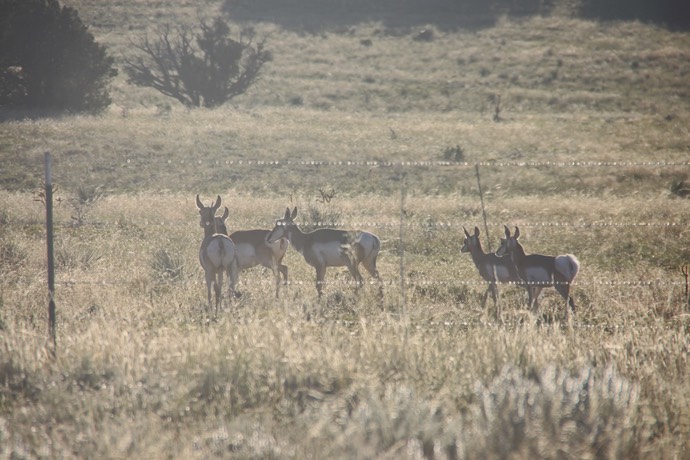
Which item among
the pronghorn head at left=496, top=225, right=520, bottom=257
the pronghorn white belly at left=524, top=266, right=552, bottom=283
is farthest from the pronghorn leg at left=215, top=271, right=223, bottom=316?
the pronghorn white belly at left=524, top=266, right=552, bottom=283

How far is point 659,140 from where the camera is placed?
31.3m

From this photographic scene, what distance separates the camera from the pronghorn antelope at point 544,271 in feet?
32.1

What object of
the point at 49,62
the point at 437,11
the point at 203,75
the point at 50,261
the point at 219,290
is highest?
the point at 437,11

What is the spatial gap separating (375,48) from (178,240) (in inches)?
1864

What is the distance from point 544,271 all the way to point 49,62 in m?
32.8

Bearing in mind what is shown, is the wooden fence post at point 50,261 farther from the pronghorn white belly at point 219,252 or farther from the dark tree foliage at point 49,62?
the dark tree foliage at point 49,62

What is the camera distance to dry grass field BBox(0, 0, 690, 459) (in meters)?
5.71

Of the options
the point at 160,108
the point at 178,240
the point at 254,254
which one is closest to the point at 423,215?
the point at 178,240

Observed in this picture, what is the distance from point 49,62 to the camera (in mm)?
37438

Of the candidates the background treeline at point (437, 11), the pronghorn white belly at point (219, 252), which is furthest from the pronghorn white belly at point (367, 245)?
the background treeline at point (437, 11)

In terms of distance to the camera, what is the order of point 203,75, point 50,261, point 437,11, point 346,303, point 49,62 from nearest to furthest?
point 50,261, point 346,303, point 49,62, point 203,75, point 437,11

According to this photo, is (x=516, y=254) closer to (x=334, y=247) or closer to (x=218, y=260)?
(x=334, y=247)

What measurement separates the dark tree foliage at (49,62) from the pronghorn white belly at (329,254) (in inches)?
1074

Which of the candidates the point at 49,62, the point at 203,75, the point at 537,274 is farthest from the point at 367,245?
the point at 203,75
